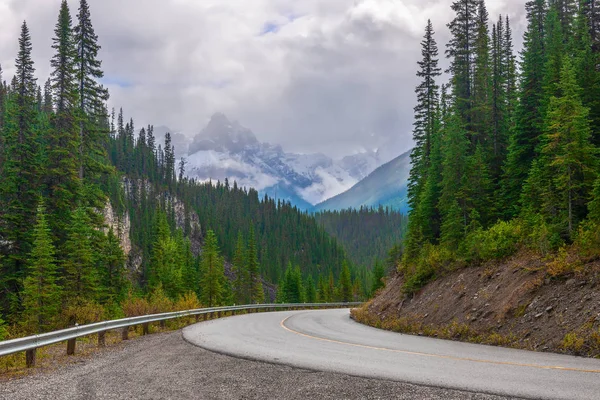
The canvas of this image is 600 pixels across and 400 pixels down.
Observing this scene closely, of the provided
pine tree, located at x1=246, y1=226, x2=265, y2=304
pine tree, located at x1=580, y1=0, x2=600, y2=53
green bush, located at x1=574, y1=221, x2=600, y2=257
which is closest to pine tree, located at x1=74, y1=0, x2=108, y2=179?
green bush, located at x1=574, y1=221, x2=600, y2=257

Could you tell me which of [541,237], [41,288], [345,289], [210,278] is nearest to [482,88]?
[541,237]

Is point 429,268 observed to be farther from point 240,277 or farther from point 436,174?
point 240,277

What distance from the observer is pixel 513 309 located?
15227 mm

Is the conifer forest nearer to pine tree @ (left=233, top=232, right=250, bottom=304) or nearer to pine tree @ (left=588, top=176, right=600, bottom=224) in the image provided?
pine tree @ (left=588, top=176, right=600, bottom=224)

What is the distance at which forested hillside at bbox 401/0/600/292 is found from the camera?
1877 centimetres

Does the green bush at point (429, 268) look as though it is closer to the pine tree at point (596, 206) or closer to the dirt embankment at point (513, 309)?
the dirt embankment at point (513, 309)

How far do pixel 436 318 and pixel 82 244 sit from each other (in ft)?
72.2

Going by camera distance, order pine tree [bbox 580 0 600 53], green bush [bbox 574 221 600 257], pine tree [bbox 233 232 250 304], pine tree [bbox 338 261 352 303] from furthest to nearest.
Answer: pine tree [bbox 338 261 352 303], pine tree [bbox 233 232 250 304], pine tree [bbox 580 0 600 53], green bush [bbox 574 221 600 257]

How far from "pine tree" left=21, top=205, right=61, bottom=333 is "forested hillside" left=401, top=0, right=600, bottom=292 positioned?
65.7ft

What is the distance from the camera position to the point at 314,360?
1057cm

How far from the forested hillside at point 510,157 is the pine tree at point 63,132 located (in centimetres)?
2140

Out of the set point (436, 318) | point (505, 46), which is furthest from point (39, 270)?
point (505, 46)

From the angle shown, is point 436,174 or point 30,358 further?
point 436,174

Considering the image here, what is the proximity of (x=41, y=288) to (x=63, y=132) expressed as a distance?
9.44 metres
